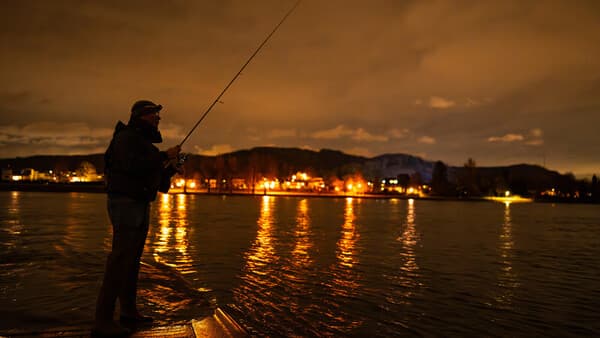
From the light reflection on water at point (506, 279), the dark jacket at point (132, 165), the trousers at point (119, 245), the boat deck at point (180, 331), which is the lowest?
the light reflection on water at point (506, 279)

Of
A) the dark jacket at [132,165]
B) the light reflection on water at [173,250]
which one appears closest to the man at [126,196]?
the dark jacket at [132,165]

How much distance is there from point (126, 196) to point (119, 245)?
1.91ft

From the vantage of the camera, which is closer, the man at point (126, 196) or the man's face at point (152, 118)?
the man at point (126, 196)

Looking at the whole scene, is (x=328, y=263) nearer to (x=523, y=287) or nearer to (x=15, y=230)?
(x=523, y=287)

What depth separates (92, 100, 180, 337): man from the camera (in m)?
4.86

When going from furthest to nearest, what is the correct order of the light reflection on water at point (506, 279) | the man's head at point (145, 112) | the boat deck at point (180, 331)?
the light reflection on water at point (506, 279), the man's head at point (145, 112), the boat deck at point (180, 331)

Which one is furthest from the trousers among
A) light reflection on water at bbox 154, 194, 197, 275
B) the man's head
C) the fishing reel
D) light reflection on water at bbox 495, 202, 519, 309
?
light reflection on water at bbox 495, 202, 519, 309

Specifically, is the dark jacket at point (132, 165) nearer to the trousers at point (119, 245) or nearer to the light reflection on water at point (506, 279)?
the trousers at point (119, 245)

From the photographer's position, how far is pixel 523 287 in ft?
35.1

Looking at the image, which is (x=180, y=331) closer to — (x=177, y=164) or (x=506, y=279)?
(x=177, y=164)

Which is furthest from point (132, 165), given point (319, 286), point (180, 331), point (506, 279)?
point (506, 279)

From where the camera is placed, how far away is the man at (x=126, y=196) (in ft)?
15.9

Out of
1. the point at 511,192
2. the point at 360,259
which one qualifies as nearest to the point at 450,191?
the point at 511,192

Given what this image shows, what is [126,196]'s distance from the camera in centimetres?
496
